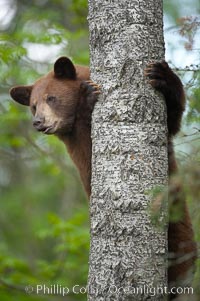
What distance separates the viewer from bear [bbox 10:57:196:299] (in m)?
5.09

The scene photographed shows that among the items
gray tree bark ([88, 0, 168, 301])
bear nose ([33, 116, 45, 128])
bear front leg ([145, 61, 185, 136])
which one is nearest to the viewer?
gray tree bark ([88, 0, 168, 301])

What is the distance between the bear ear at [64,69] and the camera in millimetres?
5926

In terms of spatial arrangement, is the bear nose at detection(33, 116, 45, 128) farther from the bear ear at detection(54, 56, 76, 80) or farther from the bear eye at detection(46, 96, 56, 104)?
the bear ear at detection(54, 56, 76, 80)

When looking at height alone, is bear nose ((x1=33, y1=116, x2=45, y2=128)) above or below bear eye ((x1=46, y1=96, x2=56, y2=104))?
below

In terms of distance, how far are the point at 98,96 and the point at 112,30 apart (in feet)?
1.52

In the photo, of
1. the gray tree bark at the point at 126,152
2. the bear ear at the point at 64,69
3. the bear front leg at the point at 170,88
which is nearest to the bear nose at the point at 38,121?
the bear ear at the point at 64,69

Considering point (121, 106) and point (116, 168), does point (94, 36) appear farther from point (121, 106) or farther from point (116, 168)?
point (116, 168)

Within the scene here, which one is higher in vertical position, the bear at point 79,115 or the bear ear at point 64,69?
the bear ear at point 64,69

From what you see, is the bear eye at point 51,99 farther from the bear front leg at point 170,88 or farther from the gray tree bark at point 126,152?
the gray tree bark at point 126,152

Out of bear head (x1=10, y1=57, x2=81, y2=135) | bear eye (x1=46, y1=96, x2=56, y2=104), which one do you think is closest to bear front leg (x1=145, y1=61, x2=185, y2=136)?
bear head (x1=10, y1=57, x2=81, y2=135)

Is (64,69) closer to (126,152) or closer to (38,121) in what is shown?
(38,121)

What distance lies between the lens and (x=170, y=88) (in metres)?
4.82

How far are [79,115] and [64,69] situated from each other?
0.54 m

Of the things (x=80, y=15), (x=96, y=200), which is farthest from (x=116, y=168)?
(x=80, y=15)
